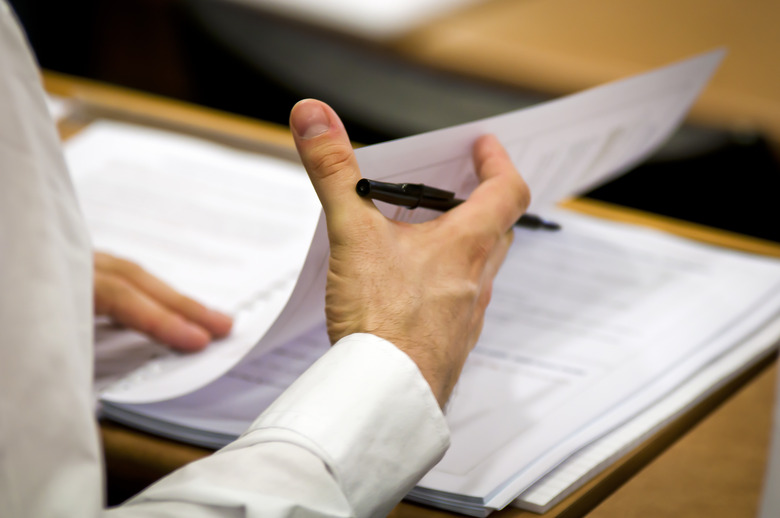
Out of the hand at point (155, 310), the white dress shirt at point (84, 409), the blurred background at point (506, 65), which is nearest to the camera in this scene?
the white dress shirt at point (84, 409)

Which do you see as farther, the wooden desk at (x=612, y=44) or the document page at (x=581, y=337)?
the wooden desk at (x=612, y=44)

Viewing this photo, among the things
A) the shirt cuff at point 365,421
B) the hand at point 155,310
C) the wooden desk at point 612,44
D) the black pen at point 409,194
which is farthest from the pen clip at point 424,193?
the wooden desk at point 612,44

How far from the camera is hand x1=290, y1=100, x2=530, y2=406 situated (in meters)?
0.48

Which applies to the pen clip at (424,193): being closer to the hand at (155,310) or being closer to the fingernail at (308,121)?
the fingernail at (308,121)

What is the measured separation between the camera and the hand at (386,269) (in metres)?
0.48

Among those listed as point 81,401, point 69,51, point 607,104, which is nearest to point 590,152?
point 607,104

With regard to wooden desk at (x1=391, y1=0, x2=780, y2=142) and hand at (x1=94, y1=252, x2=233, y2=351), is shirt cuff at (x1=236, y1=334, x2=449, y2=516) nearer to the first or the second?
hand at (x1=94, y1=252, x2=233, y2=351)

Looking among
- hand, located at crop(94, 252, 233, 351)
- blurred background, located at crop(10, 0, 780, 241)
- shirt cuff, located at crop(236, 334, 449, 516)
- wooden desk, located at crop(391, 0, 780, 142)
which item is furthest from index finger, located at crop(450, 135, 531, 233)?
wooden desk, located at crop(391, 0, 780, 142)

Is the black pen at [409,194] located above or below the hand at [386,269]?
above

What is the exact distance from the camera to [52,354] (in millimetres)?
417

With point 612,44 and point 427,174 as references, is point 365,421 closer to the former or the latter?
point 427,174

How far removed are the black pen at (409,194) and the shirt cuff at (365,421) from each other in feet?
0.29

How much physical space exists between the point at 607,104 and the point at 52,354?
471 millimetres

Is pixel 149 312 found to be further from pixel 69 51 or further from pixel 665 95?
pixel 69 51
